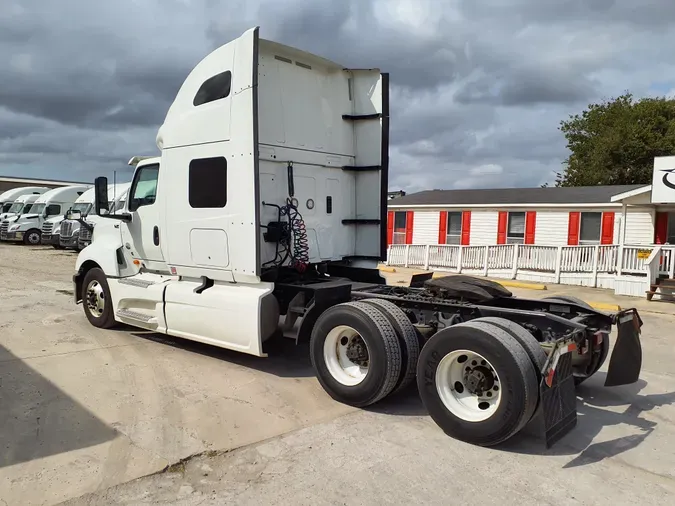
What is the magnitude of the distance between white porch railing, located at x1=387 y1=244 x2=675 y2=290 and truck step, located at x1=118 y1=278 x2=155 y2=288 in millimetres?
12240

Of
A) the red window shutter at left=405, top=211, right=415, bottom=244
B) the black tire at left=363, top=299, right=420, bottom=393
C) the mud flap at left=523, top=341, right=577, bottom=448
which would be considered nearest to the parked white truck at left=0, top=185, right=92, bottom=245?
the red window shutter at left=405, top=211, right=415, bottom=244

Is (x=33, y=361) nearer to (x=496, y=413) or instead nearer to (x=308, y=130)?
(x=308, y=130)

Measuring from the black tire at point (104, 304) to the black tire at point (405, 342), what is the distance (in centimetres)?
497

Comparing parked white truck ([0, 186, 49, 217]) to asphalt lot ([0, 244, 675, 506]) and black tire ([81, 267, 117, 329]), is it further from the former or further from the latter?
asphalt lot ([0, 244, 675, 506])

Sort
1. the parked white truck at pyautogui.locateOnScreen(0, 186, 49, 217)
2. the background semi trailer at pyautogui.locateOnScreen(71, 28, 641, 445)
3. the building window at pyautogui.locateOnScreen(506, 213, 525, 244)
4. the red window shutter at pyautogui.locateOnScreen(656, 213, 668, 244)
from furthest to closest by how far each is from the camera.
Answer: the parked white truck at pyautogui.locateOnScreen(0, 186, 49, 217), the building window at pyautogui.locateOnScreen(506, 213, 525, 244), the red window shutter at pyautogui.locateOnScreen(656, 213, 668, 244), the background semi trailer at pyautogui.locateOnScreen(71, 28, 641, 445)

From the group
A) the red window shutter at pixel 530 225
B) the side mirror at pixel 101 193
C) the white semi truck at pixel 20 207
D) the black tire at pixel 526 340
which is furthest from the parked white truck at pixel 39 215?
the black tire at pixel 526 340

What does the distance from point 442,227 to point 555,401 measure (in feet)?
63.8

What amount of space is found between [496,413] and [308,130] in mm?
4408

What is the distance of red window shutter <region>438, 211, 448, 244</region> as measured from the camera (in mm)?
23344

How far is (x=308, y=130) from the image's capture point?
7.12 metres

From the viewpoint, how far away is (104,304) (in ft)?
27.5

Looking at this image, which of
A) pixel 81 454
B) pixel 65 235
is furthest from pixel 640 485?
pixel 65 235

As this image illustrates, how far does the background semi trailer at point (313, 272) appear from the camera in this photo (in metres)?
→ 4.59

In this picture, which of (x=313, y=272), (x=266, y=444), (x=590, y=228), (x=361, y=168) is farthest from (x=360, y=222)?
→ (x=590, y=228)
